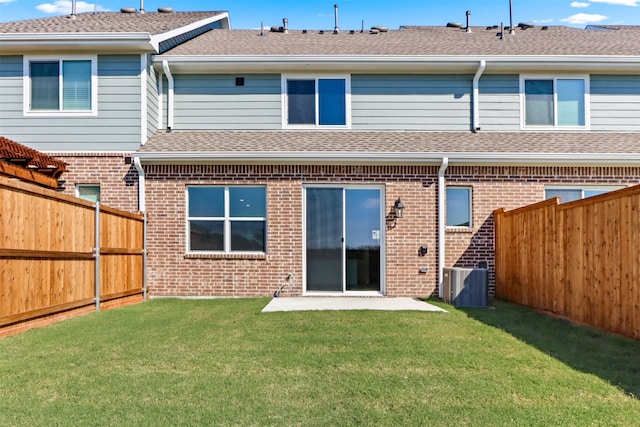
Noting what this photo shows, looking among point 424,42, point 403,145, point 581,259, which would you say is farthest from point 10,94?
point 581,259

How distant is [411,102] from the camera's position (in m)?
10.5

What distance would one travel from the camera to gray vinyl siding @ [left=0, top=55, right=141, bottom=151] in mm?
9484

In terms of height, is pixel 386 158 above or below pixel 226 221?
above

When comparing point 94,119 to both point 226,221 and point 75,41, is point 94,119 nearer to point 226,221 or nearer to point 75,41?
point 75,41

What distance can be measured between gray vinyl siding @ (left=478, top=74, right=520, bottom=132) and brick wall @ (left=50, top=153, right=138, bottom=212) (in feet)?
25.0

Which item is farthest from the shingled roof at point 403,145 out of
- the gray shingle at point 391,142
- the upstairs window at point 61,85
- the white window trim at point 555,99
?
the upstairs window at point 61,85

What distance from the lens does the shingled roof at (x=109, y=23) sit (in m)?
9.65

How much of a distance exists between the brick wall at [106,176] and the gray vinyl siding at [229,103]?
1.73 m

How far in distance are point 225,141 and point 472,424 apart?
7.86 m

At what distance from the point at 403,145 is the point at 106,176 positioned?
603 centimetres

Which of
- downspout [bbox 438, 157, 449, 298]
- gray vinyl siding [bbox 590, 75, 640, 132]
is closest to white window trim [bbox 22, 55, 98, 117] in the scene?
downspout [bbox 438, 157, 449, 298]

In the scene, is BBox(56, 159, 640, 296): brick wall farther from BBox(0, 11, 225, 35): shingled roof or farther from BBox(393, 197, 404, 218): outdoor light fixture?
BBox(0, 11, 225, 35): shingled roof

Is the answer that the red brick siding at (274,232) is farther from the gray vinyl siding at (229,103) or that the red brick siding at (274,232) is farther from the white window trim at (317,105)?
the gray vinyl siding at (229,103)

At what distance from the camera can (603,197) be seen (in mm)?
6133
